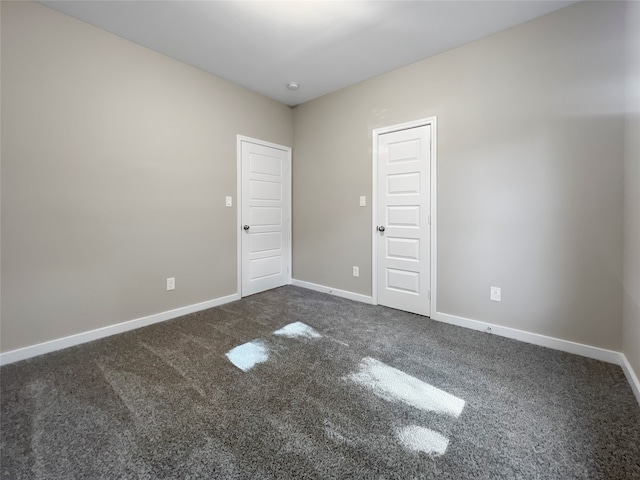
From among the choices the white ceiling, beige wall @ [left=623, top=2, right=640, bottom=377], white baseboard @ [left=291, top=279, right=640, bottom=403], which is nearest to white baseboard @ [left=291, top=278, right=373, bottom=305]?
white baseboard @ [left=291, top=279, right=640, bottom=403]

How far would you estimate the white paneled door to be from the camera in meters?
3.57

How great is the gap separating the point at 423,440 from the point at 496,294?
66.8 inches

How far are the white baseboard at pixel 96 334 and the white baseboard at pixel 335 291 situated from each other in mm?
1200

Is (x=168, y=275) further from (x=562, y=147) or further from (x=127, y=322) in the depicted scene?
(x=562, y=147)

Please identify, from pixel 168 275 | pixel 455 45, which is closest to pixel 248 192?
pixel 168 275

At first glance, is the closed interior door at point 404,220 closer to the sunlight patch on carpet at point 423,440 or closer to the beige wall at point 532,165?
the beige wall at point 532,165

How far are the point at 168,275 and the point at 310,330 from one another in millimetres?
1587

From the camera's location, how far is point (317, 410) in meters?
1.52

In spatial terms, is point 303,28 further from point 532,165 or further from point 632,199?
point 632,199

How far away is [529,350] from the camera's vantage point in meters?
2.20

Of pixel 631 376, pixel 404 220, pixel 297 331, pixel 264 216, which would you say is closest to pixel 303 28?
pixel 404 220

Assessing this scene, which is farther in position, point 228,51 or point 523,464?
point 228,51

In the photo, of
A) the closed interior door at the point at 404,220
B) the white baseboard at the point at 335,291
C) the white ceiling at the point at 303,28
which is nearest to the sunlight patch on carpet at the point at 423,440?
the closed interior door at the point at 404,220

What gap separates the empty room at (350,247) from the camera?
136 centimetres
